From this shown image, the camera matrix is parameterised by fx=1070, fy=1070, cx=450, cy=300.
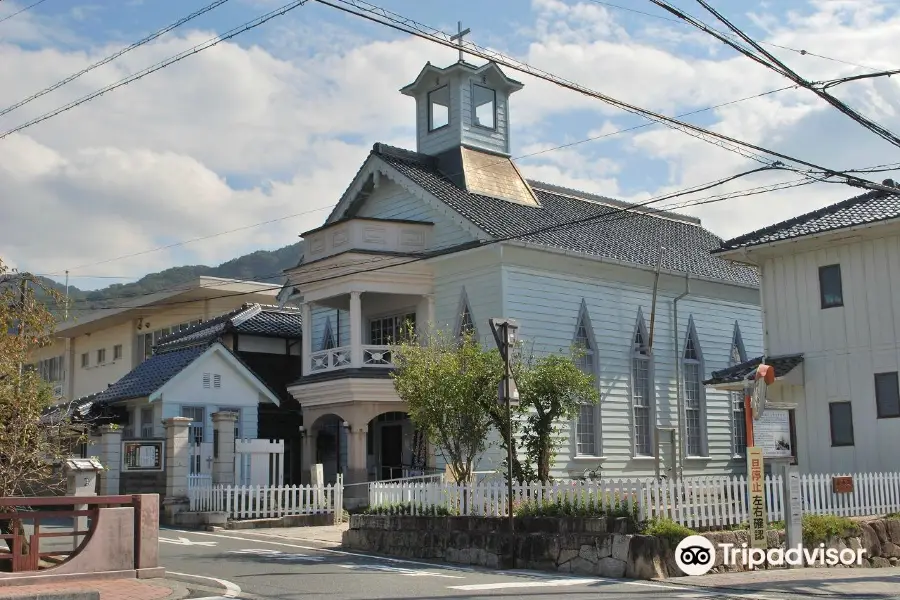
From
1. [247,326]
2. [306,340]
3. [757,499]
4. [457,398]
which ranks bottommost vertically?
[757,499]

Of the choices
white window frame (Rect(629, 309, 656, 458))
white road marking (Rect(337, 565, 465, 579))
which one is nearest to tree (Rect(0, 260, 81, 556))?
white road marking (Rect(337, 565, 465, 579))

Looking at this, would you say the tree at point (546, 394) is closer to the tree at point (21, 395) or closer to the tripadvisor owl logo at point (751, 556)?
the tripadvisor owl logo at point (751, 556)

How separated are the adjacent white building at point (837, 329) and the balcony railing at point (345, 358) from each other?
29.7ft

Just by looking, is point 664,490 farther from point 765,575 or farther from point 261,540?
point 261,540

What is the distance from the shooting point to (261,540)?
2188 cm

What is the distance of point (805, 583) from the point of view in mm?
14320

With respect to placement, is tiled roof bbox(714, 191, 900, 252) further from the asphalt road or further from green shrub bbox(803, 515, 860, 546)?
the asphalt road

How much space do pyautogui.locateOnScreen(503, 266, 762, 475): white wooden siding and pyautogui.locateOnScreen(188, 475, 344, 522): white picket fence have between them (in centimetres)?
629

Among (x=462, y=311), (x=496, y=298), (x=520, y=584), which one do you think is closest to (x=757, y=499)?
(x=520, y=584)

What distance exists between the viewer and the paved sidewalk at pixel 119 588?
43.4 ft

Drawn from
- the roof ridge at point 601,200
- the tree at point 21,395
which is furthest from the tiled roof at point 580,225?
the tree at point 21,395

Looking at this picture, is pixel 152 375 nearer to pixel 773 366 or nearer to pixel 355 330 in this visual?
pixel 355 330

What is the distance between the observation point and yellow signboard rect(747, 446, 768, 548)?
1581 centimetres

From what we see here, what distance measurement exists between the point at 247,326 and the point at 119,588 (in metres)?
20.7
